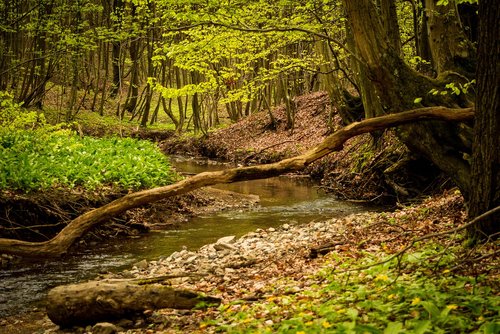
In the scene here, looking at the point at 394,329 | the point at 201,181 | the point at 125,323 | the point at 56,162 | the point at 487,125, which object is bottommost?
the point at 125,323

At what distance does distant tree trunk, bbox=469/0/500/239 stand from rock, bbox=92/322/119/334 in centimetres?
397

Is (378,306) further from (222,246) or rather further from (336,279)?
(222,246)

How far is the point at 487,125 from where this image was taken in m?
5.19

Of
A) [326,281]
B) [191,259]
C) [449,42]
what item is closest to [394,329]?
[326,281]

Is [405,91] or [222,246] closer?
[405,91]

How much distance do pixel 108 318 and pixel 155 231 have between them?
605cm

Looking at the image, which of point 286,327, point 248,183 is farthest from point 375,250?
point 248,183

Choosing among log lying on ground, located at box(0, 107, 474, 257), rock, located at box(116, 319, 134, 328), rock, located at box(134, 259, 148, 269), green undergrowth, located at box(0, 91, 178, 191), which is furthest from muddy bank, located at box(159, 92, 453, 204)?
rock, located at box(116, 319, 134, 328)

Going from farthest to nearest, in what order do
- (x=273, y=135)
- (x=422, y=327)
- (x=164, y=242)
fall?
(x=273, y=135) → (x=164, y=242) → (x=422, y=327)

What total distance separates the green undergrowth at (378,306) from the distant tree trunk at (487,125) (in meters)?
0.74

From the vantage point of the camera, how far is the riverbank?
394 centimetres

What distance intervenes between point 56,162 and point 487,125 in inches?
385

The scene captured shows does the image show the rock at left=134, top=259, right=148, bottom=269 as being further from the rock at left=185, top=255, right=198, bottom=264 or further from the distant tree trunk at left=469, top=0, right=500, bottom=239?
the distant tree trunk at left=469, top=0, right=500, bottom=239

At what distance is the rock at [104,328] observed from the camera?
18.0 ft
